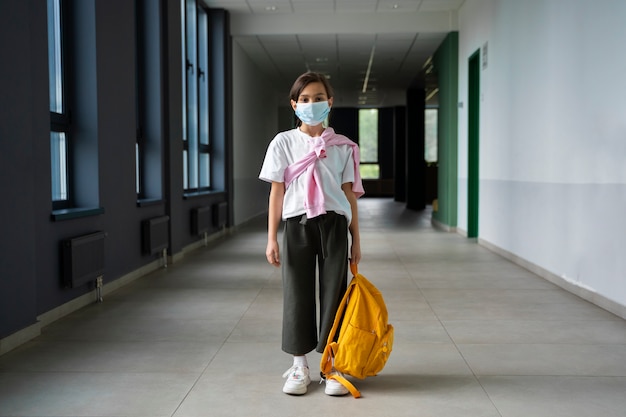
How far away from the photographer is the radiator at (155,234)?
21.2ft

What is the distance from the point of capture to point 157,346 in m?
3.79

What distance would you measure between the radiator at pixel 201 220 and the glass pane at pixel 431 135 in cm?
1757

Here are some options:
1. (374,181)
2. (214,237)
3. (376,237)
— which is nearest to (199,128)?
(214,237)

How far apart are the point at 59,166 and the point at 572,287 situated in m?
4.19

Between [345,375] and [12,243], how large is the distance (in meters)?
1.95

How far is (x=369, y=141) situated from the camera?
26.5m

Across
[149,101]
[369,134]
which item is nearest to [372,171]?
[369,134]

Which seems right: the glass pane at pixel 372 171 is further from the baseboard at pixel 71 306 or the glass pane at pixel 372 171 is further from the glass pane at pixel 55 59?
the glass pane at pixel 55 59

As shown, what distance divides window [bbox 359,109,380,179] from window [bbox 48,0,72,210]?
21.6m

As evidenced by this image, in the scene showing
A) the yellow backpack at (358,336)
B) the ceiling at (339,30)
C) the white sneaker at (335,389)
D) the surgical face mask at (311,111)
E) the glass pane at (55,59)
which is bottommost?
the white sneaker at (335,389)

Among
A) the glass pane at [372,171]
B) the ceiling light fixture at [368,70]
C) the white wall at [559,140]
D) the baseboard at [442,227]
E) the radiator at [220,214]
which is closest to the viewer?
the white wall at [559,140]

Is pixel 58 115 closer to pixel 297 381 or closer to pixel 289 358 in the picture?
pixel 289 358

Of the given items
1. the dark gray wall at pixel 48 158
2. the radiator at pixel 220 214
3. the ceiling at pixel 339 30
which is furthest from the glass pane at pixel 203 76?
Answer: the dark gray wall at pixel 48 158

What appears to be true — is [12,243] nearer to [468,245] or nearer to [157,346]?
[157,346]
